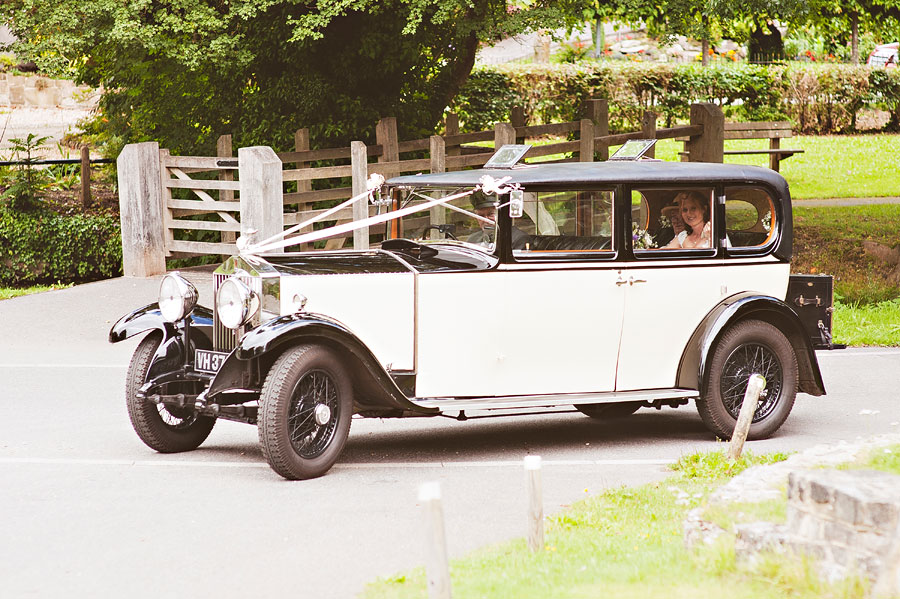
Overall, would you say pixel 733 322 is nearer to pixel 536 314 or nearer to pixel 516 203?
pixel 536 314

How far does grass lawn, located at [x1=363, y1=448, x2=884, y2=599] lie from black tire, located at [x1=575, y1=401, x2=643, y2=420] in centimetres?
219

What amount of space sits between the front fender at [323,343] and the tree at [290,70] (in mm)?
7418

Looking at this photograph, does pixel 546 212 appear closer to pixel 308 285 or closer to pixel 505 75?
pixel 308 285

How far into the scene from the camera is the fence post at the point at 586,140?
55.6 ft

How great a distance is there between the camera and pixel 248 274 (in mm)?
7027

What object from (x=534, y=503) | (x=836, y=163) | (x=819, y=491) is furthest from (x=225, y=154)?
(x=836, y=163)

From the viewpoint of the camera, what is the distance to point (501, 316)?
23.9 ft

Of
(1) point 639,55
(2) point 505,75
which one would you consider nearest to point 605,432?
(2) point 505,75

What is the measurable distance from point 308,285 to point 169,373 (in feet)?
3.61

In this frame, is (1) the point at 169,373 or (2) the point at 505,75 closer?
(1) the point at 169,373

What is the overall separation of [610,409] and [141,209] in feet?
28.1

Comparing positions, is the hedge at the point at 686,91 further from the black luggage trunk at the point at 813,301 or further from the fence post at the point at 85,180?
the black luggage trunk at the point at 813,301

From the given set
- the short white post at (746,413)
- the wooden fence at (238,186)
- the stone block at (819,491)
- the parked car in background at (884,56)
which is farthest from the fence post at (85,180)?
the parked car in background at (884,56)

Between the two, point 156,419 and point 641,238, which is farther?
point 641,238
